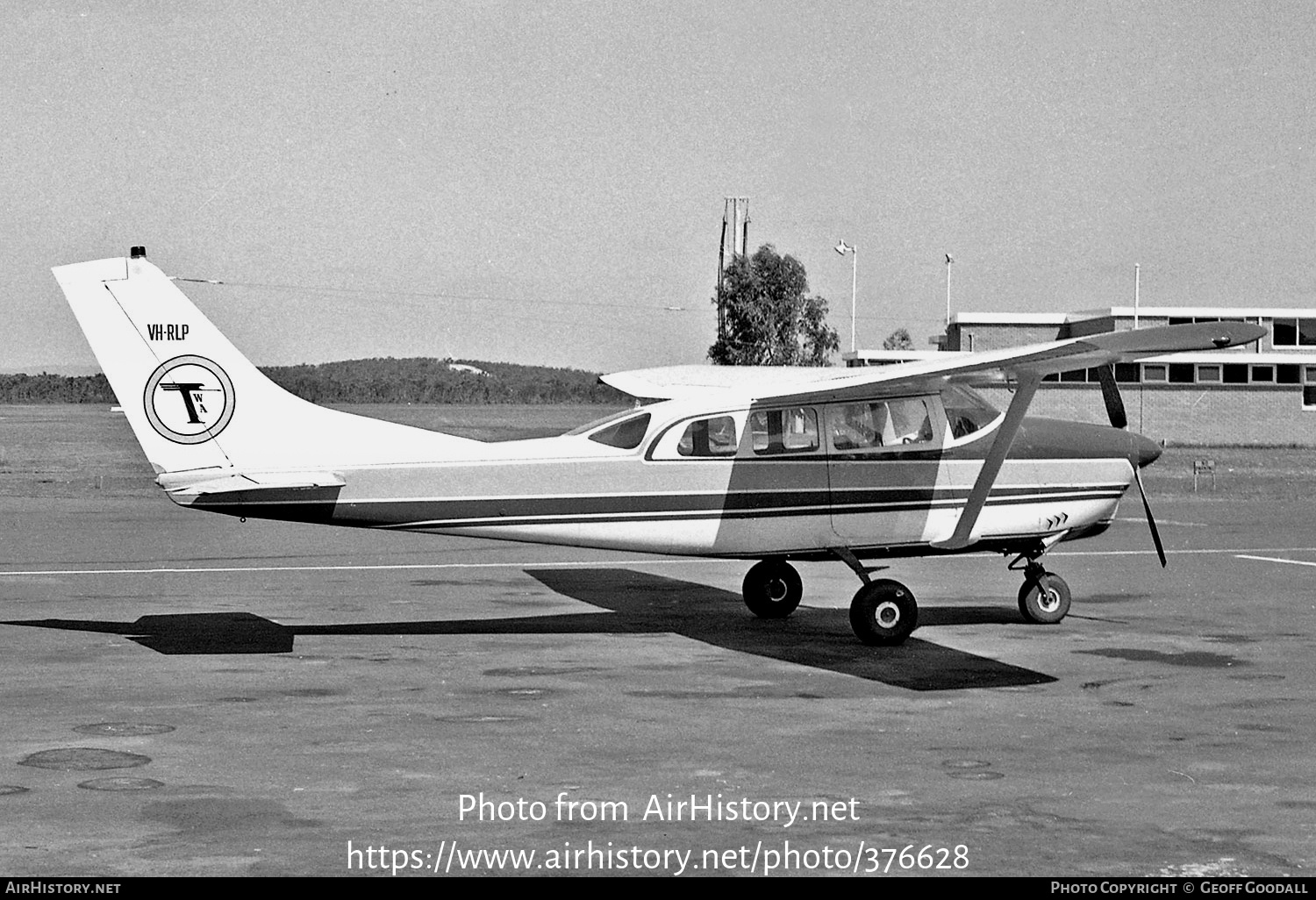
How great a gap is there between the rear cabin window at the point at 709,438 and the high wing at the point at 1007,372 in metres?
0.38

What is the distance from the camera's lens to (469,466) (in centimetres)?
1411

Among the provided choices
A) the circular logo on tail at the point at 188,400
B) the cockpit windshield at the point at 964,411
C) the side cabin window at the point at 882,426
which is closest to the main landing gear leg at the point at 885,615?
the side cabin window at the point at 882,426

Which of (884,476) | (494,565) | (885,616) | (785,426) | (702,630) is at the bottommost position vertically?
(702,630)

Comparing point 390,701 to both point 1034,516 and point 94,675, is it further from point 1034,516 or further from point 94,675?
point 1034,516

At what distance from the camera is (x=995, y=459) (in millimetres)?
14219

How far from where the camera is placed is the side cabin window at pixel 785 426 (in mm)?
14797

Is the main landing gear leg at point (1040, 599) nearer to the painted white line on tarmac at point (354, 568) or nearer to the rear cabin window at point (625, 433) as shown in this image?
the rear cabin window at point (625, 433)

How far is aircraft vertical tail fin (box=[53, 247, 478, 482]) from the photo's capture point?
13258 millimetres

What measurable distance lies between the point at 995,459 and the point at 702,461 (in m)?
2.77

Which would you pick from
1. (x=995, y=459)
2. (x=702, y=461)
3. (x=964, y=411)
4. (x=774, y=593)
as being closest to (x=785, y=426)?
(x=702, y=461)

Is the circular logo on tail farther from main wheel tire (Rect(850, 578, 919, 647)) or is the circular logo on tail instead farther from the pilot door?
main wheel tire (Rect(850, 578, 919, 647))

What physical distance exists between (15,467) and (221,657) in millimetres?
36139

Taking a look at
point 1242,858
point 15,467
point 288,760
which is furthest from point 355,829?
point 15,467

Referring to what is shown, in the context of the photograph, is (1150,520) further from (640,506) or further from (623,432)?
(623,432)
